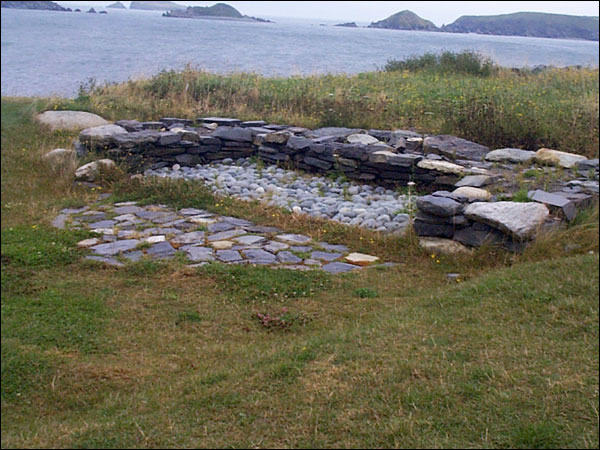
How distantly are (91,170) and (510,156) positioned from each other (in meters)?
5.53

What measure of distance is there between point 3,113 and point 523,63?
17729 millimetres

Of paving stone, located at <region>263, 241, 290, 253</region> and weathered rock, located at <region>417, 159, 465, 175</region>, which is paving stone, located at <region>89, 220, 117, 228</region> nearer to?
paving stone, located at <region>263, 241, 290, 253</region>

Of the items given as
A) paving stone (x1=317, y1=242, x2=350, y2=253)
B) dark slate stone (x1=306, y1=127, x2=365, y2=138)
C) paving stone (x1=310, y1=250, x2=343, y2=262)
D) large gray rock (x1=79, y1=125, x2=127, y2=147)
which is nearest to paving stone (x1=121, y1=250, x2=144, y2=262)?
paving stone (x1=310, y1=250, x2=343, y2=262)

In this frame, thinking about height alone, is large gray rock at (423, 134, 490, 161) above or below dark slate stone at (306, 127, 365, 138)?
above

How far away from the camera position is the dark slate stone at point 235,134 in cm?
1007

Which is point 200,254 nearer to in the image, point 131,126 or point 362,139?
point 362,139

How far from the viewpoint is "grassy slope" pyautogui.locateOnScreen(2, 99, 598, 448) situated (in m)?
2.77

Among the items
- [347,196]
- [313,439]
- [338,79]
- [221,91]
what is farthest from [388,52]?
[313,439]

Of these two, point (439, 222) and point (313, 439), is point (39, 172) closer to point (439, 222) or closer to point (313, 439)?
point (439, 222)

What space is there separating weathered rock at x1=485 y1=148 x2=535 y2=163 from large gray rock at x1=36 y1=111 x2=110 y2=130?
6.91 m

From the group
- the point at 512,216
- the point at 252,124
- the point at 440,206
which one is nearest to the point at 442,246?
the point at 440,206

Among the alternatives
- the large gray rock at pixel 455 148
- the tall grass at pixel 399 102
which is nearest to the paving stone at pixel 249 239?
the large gray rock at pixel 455 148

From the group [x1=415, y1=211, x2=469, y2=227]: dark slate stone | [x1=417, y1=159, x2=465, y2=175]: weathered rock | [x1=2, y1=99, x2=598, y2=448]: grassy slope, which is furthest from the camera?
[x1=417, y1=159, x2=465, y2=175]: weathered rock

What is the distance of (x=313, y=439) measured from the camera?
2.68 m
